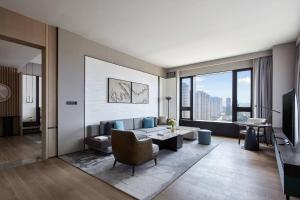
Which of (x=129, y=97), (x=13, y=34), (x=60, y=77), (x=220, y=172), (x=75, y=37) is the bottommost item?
(x=220, y=172)

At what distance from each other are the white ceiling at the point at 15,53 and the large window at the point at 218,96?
5867mm

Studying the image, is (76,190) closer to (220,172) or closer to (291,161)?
(220,172)

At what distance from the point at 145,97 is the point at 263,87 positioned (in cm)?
407

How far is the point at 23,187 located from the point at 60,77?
2287mm

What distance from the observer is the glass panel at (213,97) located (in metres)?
6.15

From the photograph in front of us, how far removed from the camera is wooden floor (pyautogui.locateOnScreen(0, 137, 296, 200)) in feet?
7.01

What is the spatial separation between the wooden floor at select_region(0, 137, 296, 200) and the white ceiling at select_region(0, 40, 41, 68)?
11.1ft

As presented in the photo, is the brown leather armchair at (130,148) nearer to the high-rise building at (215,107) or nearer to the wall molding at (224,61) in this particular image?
the high-rise building at (215,107)

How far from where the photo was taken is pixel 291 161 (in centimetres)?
186

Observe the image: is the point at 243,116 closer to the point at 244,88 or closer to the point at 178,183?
the point at 244,88

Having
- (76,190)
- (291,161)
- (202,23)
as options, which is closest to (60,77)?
(76,190)

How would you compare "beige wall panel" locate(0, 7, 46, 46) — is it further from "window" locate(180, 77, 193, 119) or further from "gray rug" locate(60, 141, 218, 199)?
"window" locate(180, 77, 193, 119)

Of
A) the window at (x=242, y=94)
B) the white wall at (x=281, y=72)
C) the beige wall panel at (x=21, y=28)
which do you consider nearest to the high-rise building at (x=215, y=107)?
the window at (x=242, y=94)

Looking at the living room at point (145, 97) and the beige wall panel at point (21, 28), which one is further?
the beige wall panel at point (21, 28)
